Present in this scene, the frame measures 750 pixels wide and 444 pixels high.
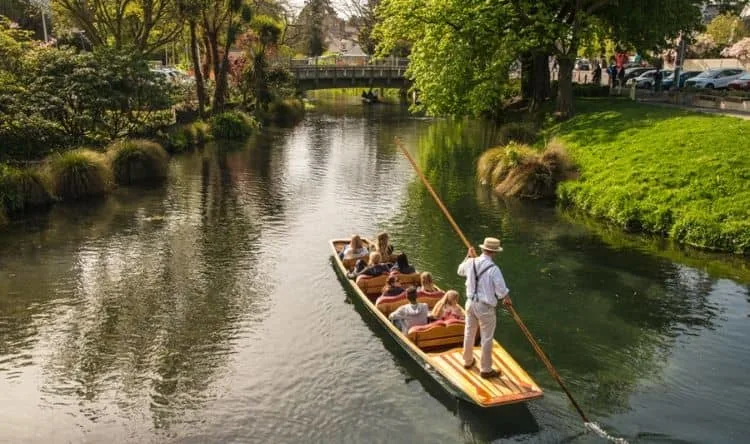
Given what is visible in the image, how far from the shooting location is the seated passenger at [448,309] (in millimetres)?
12477

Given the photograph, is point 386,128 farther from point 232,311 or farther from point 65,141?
Result: point 232,311

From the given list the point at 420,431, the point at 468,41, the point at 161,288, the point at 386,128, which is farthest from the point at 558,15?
the point at 420,431

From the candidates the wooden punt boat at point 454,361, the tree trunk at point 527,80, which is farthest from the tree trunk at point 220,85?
the wooden punt boat at point 454,361

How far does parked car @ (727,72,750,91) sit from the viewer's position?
3984 centimetres

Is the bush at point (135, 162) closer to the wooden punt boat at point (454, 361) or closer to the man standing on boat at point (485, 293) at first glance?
the wooden punt boat at point (454, 361)

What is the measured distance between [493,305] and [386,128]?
38765 mm

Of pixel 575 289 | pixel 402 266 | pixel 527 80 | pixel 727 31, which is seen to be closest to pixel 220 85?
pixel 527 80

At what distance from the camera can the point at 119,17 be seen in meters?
36.0

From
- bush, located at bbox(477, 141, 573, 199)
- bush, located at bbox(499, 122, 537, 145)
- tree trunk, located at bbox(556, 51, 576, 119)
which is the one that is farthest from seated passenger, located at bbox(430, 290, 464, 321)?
tree trunk, located at bbox(556, 51, 576, 119)

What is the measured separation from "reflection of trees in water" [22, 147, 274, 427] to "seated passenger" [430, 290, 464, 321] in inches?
165

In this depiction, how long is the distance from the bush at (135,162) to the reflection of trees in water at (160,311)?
600cm

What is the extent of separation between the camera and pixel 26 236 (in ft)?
65.0

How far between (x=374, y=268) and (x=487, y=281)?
5.44 m

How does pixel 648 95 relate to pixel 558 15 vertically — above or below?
below
